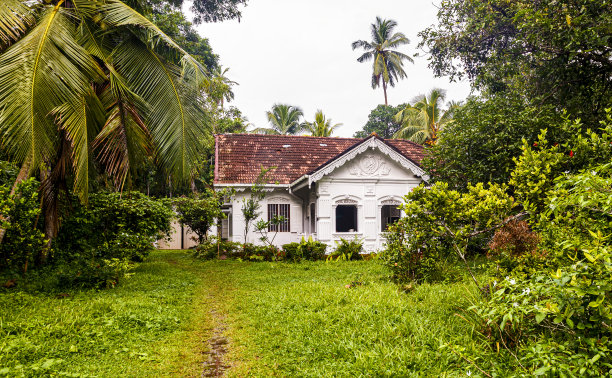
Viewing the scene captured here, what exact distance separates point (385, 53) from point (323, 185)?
26495 millimetres

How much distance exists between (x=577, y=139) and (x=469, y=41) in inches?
330

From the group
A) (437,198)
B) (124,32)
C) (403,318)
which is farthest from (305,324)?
(124,32)

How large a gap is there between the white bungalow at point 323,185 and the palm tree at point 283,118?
2000 cm

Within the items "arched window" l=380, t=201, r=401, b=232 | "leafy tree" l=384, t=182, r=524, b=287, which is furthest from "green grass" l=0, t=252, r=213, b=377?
"arched window" l=380, t=201, r=401, b=232

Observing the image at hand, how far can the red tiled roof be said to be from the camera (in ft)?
52.2

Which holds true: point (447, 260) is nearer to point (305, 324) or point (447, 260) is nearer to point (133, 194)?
point (305, 324)

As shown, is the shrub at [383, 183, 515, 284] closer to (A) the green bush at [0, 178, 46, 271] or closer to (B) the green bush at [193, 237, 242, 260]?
(A) the green bush at [0, 178, 46, 271]

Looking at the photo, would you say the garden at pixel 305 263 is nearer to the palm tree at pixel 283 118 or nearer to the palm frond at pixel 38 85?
the palm frond at pixel 38 85

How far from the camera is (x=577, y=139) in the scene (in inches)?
167

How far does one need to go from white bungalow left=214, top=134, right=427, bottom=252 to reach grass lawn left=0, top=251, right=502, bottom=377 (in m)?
7.34

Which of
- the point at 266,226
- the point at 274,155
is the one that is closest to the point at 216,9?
the point at 274,155

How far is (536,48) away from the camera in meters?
9.70

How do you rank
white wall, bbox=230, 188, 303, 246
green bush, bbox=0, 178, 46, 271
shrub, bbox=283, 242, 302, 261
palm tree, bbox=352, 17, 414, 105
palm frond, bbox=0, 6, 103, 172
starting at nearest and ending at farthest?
palm frond, bbox=0, 6, 103, 172 → green bush, bbox=0, 178, 46, 271 → shrub, bbox=283, 242, 302, 261 → white wall, bbox=230, 188, 303, 246 → palm tree, bbox=352, 17, 414, 105

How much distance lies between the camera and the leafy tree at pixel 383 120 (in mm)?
39656
